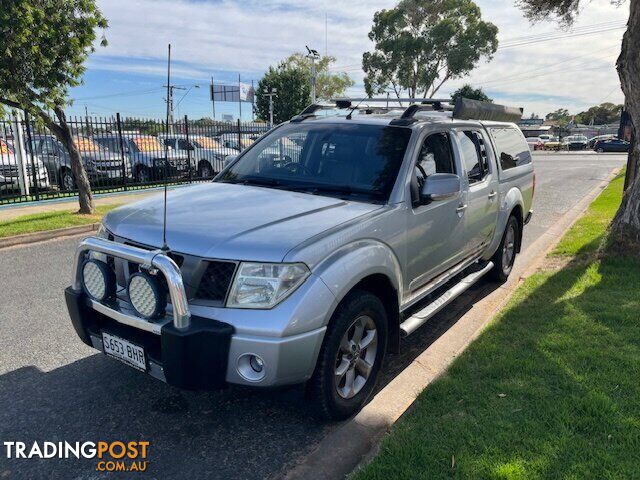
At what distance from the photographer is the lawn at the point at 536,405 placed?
8.41 ft

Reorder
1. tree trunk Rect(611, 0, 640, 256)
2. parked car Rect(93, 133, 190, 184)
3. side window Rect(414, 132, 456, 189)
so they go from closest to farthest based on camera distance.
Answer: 1. side window Rect(414, 132, 456, 189)
2. tree trunk Rect(611, 0, 640, 256)
3. parked car Rect(93, 133, 190, 184)

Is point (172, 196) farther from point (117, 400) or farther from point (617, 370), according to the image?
point (617, 370)

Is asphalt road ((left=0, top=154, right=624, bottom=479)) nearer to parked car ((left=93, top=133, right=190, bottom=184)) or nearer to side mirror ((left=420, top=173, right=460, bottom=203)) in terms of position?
side mirror ((left=420, top=173, right=460, bottom=203))

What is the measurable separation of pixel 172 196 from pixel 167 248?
105 centimetres

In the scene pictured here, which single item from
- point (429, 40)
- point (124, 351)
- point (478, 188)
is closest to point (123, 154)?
point (478, 188)

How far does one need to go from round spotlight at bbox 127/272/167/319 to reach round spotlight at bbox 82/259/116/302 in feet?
0.93

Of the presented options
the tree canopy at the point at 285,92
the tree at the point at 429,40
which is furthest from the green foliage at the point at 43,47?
the tree canopy at the point at 285,92

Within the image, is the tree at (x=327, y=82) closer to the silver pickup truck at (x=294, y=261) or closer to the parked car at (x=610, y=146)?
the parked car at (x=610, y=146)

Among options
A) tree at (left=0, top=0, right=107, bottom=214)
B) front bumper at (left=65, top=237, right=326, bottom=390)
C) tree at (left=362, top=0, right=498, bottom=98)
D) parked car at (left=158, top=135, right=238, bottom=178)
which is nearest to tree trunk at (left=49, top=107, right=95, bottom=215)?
tree at (left=0, top=0, right=107, bottom=214)

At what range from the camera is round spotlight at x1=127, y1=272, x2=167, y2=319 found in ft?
→ 8.91

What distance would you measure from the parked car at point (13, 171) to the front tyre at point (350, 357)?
12.3 metres

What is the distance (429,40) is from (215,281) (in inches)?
1546

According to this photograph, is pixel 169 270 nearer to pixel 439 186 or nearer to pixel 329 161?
pixel 329 161

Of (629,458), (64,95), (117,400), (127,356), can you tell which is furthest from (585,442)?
(64,95)
